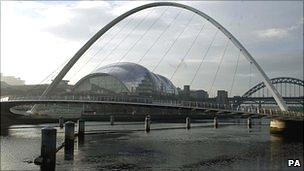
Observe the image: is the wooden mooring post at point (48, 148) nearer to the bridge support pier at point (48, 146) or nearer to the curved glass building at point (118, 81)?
the bridge support pier at point (48, 146)

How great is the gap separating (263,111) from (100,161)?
3701 cm

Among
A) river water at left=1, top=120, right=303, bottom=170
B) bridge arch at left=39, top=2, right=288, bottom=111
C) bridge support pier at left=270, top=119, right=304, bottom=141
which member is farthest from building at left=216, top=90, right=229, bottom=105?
river water at left=1, top=120, right=303, bottom=170

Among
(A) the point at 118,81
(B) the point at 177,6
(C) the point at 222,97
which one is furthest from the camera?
(C) the point at 222,97

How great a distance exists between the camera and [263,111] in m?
63.4

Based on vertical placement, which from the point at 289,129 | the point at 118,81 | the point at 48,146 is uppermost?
the point at 118,81

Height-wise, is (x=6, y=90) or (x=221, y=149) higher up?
(x=6, y=90)

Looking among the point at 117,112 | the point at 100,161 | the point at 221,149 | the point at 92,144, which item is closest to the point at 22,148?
the point at 92,144

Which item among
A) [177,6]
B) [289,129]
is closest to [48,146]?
[289,129]

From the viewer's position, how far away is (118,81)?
158750mm

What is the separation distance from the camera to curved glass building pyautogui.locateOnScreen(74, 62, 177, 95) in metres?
158

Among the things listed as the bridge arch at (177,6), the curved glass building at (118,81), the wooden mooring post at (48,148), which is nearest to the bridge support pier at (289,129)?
the bridge arch at (177,6)

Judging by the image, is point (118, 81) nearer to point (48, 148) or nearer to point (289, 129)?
point (289, 129)

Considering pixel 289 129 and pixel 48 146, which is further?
pixel 289 129

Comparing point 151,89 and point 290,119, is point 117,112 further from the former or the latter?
point 290,119
